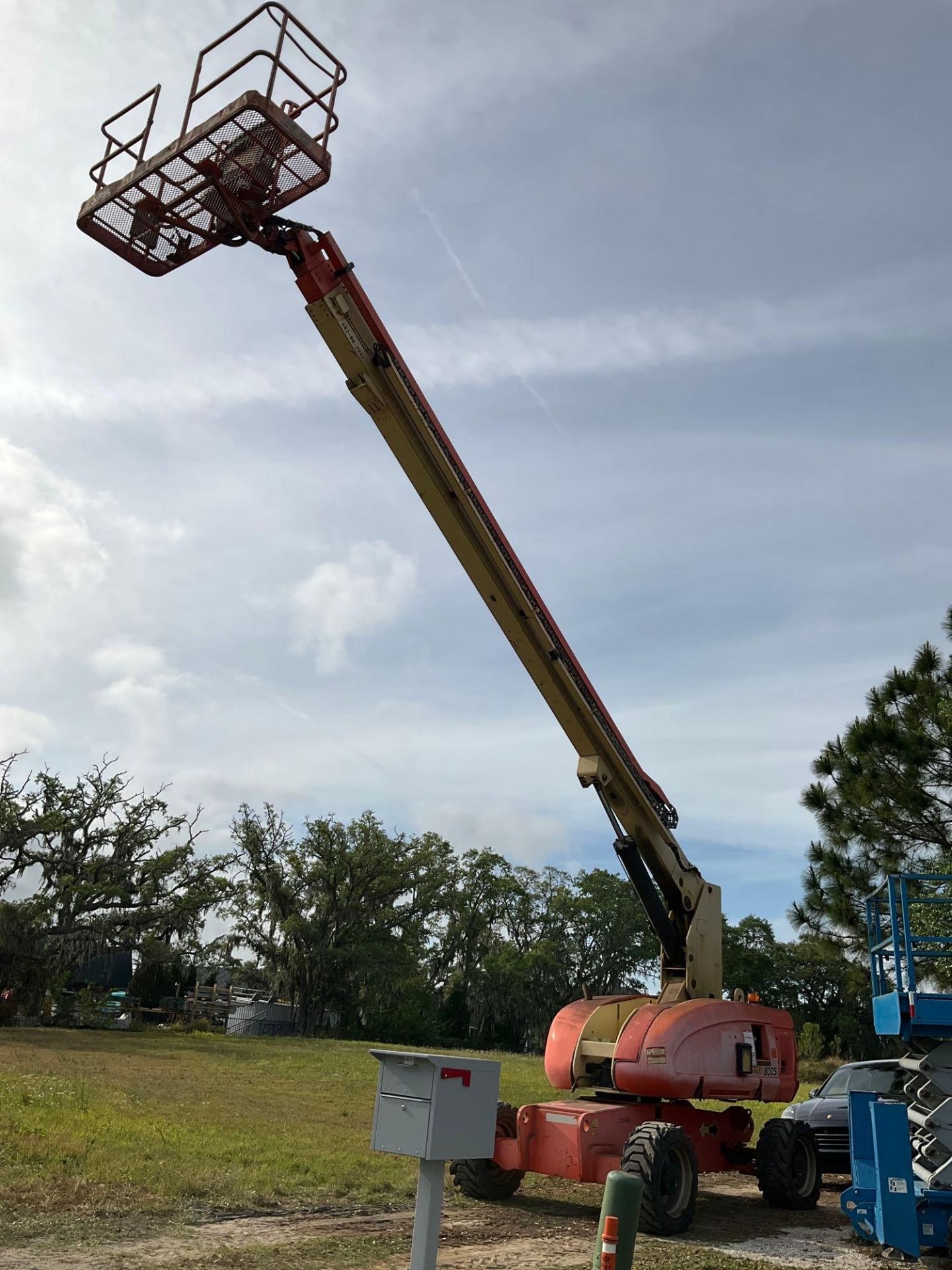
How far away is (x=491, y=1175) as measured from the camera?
1102 cm

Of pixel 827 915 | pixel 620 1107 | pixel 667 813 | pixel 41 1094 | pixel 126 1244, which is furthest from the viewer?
pixel 827 915

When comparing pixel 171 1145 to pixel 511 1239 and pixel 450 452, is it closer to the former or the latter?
pixel 511 1239

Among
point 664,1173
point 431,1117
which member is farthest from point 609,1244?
point 664,1173

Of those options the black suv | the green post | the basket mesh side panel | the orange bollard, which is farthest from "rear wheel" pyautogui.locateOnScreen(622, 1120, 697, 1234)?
the basket mesh side panel

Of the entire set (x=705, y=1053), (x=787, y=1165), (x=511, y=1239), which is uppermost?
(x=705, y=1053)

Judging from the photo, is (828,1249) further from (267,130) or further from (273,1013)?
(273,1013)

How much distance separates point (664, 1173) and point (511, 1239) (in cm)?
169

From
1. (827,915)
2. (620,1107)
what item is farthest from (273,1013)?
(620,1107)

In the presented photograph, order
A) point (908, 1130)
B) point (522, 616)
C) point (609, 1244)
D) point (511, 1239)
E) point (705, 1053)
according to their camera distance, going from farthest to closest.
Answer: point (522, 616) → point (705, 1053) → point (511, 1239) → point (908, 1130) → point (609, 1244)

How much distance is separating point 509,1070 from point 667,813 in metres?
21.0

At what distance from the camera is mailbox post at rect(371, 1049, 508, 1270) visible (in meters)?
5.65

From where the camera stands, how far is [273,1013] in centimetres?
5016

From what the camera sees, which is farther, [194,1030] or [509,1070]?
[194,1030]

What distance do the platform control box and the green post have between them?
0.75 m
